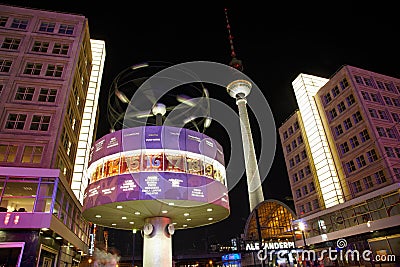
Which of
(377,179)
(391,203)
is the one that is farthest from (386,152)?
(391,203)

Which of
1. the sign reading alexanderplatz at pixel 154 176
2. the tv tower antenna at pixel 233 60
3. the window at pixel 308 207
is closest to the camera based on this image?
the sign reading alexanderplatz at pixel 154 176

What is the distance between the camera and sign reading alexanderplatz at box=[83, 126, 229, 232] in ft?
75.6

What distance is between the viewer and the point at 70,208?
33.3 metres

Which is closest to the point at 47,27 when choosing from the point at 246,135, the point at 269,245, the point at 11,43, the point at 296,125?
the point at 11,43

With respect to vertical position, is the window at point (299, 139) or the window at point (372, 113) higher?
the window at point (299, 139)

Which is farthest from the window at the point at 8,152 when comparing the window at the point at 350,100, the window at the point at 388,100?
the window at the point at 388,100

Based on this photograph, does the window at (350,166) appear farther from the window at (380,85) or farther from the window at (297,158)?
the window at (380,85)

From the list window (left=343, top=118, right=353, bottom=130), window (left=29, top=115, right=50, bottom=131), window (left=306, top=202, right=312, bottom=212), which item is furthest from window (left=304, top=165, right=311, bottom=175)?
window (left=29, top=115, right=50, bottom=131)

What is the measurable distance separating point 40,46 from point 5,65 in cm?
524

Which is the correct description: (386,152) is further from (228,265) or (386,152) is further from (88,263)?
(88,263)

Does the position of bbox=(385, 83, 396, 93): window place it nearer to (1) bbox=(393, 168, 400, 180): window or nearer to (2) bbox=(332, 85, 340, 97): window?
(2) bbox=(332, 85, 340, 97): window

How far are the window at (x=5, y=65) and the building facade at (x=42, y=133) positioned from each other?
82mm

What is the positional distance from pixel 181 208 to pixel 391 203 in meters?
30.0

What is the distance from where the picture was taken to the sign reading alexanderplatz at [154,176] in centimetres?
2303
